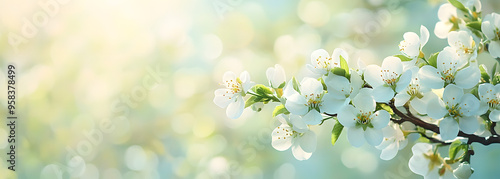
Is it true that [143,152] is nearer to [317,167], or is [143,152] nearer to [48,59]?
[48,59]

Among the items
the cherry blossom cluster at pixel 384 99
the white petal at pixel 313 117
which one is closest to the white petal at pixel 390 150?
the cherry blossom cluster at pixel 384 99

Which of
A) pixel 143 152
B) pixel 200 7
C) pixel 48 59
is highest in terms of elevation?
pixel 200 7

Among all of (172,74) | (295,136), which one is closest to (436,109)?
(295,136)

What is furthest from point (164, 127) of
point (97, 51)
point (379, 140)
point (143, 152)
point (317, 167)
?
point (379, 140)

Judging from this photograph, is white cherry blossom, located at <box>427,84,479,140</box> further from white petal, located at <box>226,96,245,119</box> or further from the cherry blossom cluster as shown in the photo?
white petal, located at <box>226,96,245,119</box>

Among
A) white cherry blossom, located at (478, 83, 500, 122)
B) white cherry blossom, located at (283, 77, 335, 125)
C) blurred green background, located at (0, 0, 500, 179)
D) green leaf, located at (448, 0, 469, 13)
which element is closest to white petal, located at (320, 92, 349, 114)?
white cherry blossom, located at (283, 77, 335, 125)

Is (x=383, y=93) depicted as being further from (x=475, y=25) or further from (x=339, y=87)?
(x=475, y=25)

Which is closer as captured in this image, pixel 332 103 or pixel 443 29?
pixel 332 103
